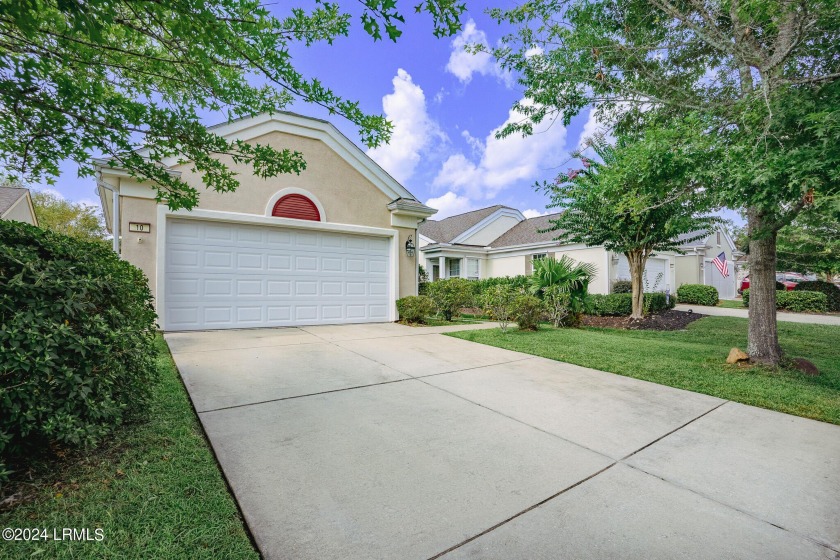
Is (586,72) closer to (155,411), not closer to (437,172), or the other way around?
(155,411)

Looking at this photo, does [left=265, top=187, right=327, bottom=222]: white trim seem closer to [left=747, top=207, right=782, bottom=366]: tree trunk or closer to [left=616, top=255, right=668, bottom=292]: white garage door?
[left=747, top=207, right=782, bottom=366]: tree trunk

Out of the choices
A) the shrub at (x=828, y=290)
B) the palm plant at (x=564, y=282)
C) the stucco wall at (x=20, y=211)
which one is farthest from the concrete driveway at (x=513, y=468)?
the stucco wall at (x=20, y=211)

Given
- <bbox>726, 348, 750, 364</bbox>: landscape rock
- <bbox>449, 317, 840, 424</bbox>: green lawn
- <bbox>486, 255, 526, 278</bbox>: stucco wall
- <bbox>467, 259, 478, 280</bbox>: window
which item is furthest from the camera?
<bbox>467, 259, 478, 280</bbox>: window

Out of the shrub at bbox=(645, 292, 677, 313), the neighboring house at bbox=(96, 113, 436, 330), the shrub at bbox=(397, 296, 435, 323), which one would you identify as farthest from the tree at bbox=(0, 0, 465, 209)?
the shrub at bbox=(645, 292, 677, 313)

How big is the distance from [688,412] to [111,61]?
6.15 m

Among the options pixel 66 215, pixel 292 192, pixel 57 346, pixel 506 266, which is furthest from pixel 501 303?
pixel 66 215

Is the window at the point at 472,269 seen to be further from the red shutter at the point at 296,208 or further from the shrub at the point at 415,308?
the red shutter at the point at 296,208

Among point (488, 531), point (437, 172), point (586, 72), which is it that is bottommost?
point (488, 531)

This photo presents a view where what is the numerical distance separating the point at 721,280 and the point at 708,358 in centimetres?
2150

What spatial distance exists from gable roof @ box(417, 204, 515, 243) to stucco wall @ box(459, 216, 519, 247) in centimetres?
58

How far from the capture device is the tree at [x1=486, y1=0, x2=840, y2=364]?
10.9 ft

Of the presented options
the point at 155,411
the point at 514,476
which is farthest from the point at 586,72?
the point at 155,411

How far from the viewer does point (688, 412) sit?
3402mm

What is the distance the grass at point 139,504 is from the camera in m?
1.57
